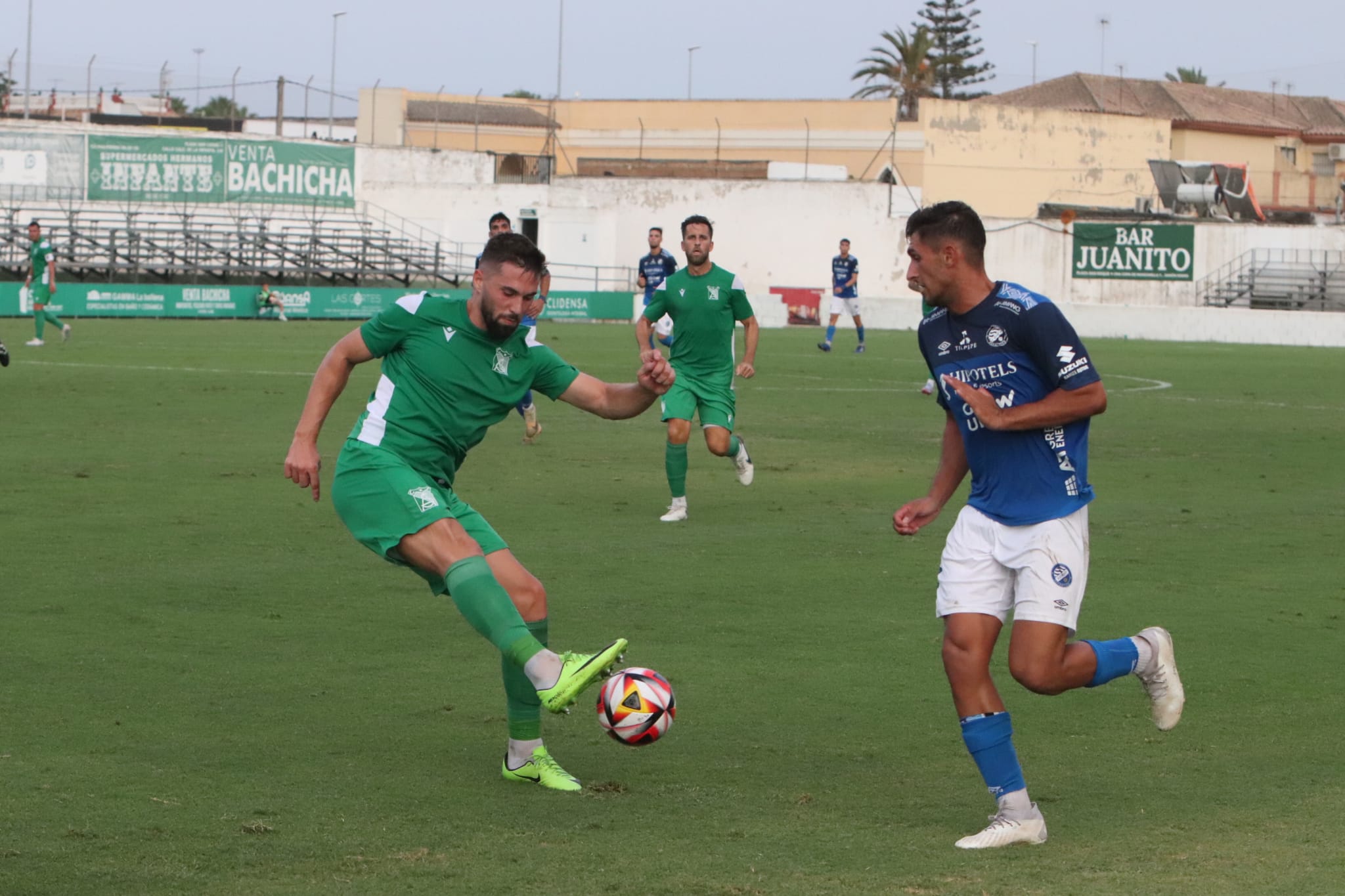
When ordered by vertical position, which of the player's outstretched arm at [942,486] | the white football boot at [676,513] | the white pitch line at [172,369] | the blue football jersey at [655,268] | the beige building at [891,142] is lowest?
the white football boot at [676,513]

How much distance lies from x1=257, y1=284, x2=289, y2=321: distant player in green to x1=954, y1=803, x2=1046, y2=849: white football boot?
133 ft

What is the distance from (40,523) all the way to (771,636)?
18.5ft

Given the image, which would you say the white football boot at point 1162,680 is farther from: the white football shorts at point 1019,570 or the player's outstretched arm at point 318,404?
the player's outstretched arm at point 318,404

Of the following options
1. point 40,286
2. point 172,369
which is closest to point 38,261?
point 40,286

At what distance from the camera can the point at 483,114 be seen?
260 ft

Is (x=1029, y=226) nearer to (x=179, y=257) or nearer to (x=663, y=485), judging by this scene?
(x=179, y=257)

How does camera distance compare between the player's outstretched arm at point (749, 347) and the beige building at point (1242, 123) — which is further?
the beige building at point (1242, 123)

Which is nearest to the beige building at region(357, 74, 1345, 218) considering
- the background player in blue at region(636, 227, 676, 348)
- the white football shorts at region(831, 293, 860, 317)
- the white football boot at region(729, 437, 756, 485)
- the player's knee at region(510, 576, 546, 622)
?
the white football shorts at region(831, 293, 860, 317)

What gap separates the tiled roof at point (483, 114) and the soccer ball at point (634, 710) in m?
71.8

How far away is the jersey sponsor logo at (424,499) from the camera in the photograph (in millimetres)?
6125

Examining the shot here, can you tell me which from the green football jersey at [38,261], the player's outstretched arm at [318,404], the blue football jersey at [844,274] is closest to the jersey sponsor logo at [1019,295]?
the player's outstretched arm at [318,404]

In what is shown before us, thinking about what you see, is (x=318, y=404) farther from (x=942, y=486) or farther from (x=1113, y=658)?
(x=1113, y=658)

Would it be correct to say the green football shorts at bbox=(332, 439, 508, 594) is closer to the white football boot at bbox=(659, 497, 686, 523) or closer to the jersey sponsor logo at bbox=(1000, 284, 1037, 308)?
the jersey sponsor logo at bbox=(1000, 284, 1037, 308)

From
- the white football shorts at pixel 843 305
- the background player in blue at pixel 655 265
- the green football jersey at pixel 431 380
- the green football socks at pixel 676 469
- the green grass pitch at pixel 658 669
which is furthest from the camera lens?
the white football shorts at pixel 843 305
